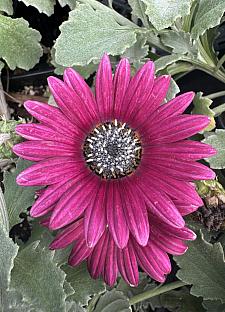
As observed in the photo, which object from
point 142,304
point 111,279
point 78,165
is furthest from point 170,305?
point 78,165

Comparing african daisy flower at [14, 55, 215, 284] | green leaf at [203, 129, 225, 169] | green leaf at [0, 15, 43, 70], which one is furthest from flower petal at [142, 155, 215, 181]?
green leaf at [0, 15, 43, 70]

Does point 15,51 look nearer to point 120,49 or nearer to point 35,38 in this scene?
point 35,38

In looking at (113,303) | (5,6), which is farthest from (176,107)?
(5,6)

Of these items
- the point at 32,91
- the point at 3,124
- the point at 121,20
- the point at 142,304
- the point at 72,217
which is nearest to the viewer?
the point at 72,217

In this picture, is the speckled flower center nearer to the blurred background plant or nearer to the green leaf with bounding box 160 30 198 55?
the blurred background plant

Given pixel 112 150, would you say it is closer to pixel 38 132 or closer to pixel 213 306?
pixel 38 132

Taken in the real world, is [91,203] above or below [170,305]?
above
